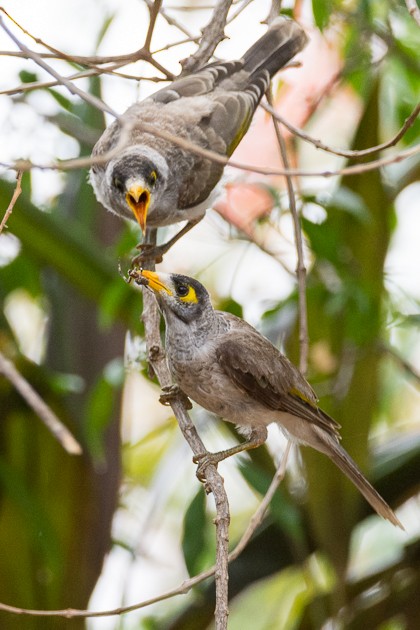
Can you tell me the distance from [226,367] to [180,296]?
25 cm

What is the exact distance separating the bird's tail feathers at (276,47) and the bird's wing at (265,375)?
123 cm

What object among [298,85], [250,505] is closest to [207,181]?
[298,85]

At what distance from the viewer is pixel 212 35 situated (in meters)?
2.90

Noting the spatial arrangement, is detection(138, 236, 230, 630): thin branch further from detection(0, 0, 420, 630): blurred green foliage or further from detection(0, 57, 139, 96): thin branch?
detection(0, 0, 420, 630): blurred green foliage

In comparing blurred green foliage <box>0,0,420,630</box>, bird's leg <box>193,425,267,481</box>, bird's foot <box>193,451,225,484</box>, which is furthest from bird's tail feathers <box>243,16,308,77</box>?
bird's foot <box>193,451,225,484</box>

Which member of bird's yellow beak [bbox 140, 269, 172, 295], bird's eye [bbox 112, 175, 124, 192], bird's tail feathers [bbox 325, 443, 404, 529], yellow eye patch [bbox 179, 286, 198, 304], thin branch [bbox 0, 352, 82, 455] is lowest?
bird's tail feathers [bbox 325, 443, 404, 529]

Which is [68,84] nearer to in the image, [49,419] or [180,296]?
[49,419]

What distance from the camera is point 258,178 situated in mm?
3689

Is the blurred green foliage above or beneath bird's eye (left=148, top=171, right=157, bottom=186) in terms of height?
beneath

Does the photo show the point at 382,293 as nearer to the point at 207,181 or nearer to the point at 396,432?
the point at 207,181

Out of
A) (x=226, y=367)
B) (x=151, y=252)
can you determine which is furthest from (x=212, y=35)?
(x=226, y=367)

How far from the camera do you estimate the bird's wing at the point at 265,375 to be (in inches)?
→ 105

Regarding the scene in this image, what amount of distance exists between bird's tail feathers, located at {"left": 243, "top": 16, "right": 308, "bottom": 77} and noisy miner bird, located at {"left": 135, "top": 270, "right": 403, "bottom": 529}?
46.5 inches

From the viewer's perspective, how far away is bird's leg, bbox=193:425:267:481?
2494mm
